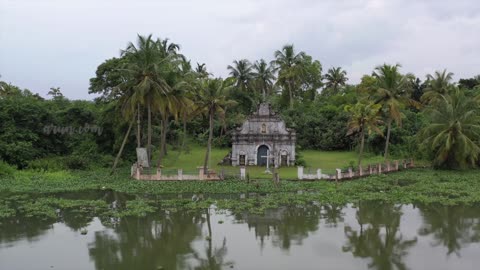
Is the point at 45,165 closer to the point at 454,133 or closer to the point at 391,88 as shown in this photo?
the point at 391,88

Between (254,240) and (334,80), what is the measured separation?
2190 inches

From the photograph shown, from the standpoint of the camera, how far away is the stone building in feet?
131

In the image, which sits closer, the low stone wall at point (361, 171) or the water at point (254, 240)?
A: the water at point (254, 240)

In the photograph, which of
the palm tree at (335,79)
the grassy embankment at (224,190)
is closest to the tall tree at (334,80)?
the palm tree at (335,79)

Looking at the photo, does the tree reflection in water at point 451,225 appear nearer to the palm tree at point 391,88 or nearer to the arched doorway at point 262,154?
the palm tree at point 391,88

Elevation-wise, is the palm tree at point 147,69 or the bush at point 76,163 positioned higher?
the palm tree at point 147,69

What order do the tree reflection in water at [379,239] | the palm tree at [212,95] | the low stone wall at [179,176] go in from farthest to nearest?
the palm tree at [212,95], the low stone wall at [179,176], the tree reflection in water at [379,239]

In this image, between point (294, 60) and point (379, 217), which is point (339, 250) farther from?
point (294, 60)

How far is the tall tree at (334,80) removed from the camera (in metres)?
69.3

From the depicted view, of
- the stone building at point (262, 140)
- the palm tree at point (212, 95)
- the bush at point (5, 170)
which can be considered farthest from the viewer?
the stone building at point (262, 140)

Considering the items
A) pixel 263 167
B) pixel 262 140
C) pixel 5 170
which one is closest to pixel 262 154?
pixel 262 140

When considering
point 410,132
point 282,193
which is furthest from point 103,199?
point 410,132

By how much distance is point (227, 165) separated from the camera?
133 ft

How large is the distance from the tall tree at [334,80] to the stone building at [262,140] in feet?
103
